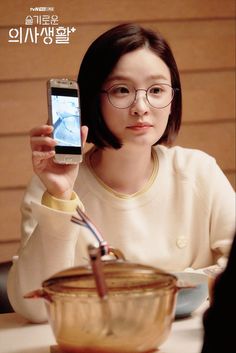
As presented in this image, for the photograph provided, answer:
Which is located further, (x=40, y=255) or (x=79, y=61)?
(x=79, y=61)

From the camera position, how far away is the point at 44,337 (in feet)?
3.64

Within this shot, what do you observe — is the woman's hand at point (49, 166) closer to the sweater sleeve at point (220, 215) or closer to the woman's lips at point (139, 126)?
the woman's lips at point (139, 126)

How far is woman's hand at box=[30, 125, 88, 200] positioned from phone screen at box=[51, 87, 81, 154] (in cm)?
2

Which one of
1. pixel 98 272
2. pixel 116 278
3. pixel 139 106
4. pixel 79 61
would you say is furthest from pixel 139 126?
pixel 79 61

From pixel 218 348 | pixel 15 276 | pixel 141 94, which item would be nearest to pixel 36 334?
pixel 15 276

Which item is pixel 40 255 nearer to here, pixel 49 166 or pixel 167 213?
pixel 49 166

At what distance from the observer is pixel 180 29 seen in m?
2.72

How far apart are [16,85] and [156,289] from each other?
1977mm

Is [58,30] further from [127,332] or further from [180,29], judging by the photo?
[127,332]

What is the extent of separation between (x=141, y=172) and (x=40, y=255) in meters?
0.43

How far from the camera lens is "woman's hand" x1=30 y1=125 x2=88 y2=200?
1.33 metres

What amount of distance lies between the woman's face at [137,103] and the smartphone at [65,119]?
0.59 feet

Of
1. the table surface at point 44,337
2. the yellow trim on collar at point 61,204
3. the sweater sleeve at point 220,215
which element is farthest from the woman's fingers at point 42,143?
the sweater sleeve at point 220,215

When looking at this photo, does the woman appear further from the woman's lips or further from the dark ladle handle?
the dark ladle handle
